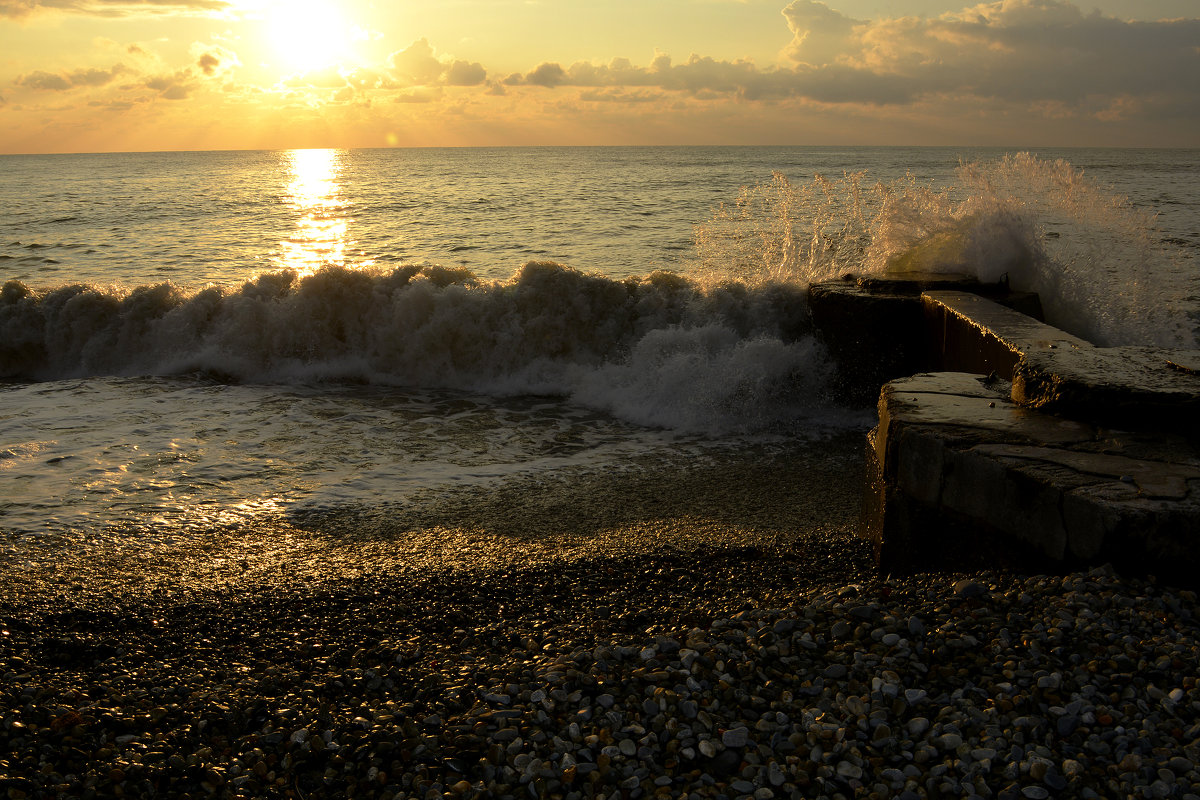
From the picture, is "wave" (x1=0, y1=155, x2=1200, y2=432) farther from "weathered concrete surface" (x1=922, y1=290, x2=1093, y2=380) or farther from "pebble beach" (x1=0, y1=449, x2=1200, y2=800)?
"pebble beach" (x1=0, y1=449, x2=1200, y2=800)

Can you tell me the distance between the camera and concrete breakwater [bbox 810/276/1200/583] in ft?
8.82

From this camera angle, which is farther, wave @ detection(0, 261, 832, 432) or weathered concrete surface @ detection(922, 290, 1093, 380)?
wave @ detection(0, 261, 832, 432)

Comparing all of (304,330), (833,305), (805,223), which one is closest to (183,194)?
(805,223)

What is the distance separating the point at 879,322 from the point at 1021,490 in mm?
3963

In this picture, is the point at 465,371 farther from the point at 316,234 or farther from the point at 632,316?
the point at 316,234

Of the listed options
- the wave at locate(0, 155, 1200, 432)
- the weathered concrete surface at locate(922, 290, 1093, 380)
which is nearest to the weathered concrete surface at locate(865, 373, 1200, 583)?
the weathered concrete surface at locate(922, 290, 1093, 380)

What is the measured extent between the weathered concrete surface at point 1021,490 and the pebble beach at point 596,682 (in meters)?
0.12

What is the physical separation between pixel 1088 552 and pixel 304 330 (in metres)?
8.20

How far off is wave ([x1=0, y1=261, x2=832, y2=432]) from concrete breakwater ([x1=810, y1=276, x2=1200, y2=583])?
348 centimetres

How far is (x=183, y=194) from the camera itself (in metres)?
35.9

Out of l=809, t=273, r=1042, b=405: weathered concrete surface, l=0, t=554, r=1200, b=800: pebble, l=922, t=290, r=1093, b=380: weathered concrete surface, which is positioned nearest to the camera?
l=0, t=554, r=1200, b=800: pebble

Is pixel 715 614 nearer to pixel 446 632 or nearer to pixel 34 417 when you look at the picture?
pixel 446 632

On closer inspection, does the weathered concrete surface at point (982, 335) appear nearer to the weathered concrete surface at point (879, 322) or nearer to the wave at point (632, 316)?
the weathered concrete surface at point (879, 322)

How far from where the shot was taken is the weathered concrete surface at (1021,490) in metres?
2.66
